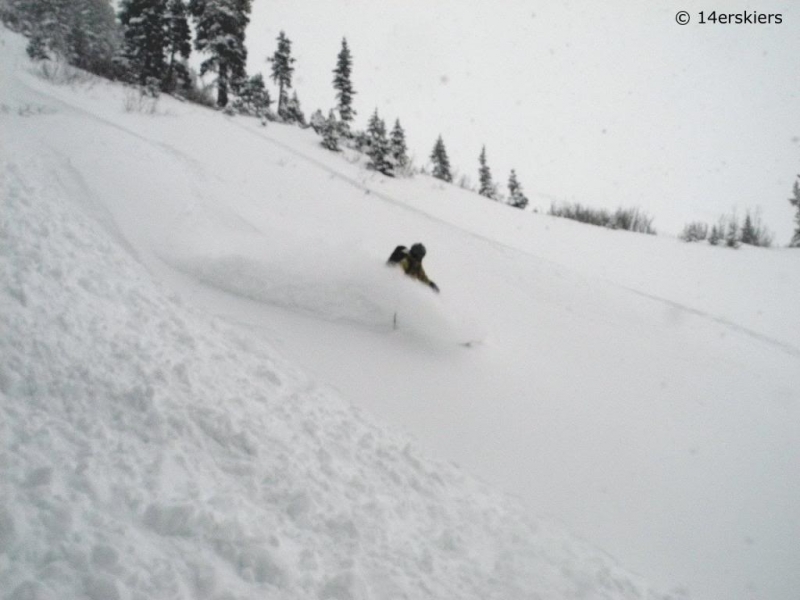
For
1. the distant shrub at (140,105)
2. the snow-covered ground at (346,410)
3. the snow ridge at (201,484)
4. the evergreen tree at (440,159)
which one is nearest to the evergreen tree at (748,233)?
the snow-covered ground at (346,410)

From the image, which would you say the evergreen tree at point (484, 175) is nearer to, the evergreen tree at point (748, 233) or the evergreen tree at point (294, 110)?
the evergreen tree at point (294, 110)

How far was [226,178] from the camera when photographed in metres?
8.97

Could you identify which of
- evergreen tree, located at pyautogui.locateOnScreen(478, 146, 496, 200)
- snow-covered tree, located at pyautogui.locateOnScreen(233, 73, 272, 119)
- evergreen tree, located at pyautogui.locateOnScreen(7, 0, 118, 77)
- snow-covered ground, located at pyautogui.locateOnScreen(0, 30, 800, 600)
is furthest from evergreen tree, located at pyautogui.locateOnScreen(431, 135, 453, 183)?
snow-covered ground, located at pyautogui.locateOnScreen(0, 30, 800, 600)

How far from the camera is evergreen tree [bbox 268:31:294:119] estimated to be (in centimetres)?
2930

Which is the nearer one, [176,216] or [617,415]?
[617,415]

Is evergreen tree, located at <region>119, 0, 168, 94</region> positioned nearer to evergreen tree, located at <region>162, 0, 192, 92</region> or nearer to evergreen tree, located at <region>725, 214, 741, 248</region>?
evergreen tree, located at <region>162, 0, 192, 92</region>

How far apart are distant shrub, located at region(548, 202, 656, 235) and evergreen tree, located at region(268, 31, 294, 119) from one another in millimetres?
21988

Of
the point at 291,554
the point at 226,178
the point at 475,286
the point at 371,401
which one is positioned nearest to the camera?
the point at 291,554

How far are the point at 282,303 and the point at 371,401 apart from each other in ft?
6.67

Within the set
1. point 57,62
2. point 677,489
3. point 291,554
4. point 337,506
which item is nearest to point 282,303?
point 337,506

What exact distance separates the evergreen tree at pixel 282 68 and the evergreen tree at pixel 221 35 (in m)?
8.23

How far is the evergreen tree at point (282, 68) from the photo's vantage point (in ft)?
96.1

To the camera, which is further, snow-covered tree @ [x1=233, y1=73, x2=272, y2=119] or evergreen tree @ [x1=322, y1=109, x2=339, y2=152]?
snow-covered tree @ [x1=233, y1=73, x2=272, y2=119]

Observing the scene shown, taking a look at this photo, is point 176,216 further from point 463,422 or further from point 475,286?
point 463,422
